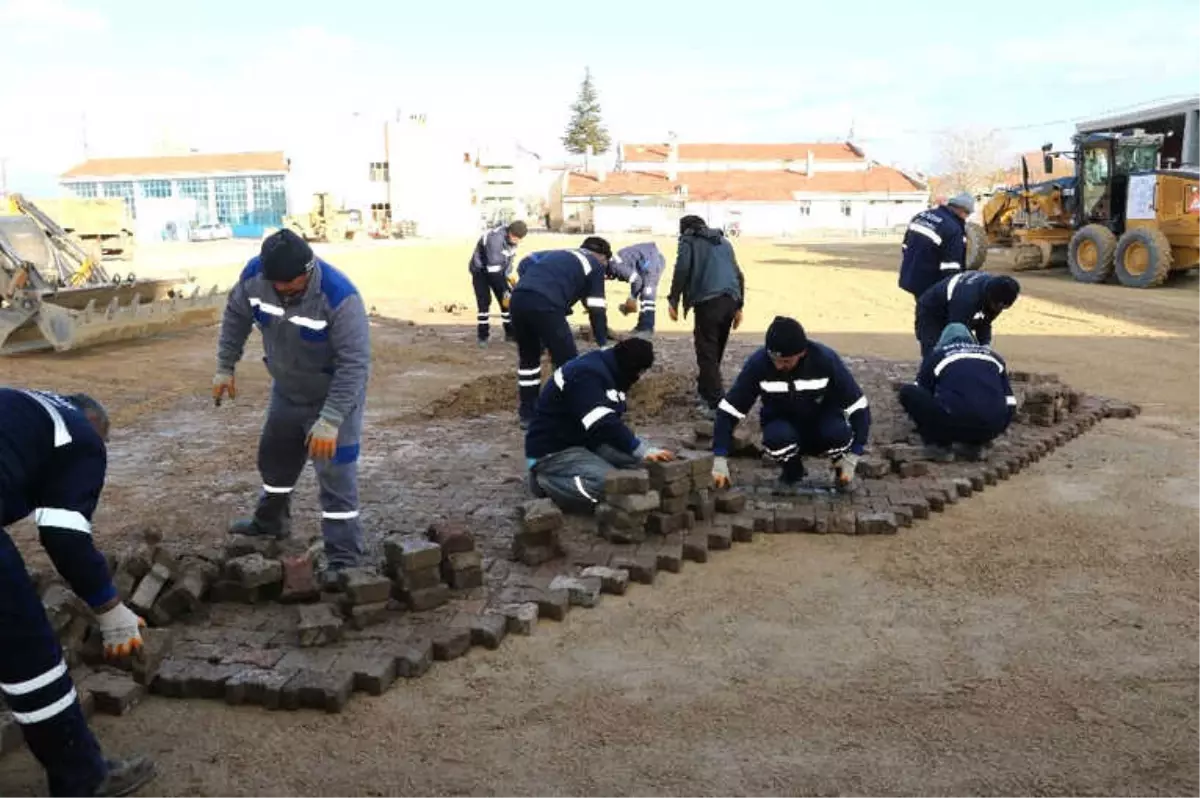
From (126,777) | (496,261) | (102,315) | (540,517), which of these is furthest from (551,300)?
(102,315)

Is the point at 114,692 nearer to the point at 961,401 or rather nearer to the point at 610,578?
the point at 610,578

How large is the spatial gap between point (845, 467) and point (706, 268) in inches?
102

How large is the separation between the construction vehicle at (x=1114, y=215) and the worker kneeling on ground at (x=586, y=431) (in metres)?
15.8

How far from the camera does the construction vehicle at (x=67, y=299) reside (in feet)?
37.5

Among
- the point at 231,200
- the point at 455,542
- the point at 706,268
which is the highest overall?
the point at 231,200

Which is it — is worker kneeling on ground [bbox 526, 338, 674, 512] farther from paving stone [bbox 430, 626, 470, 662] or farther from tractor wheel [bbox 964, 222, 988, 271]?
tractor wheel [bbox 964, 222, 988, 271]

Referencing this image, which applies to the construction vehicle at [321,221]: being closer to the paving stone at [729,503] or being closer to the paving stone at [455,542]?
the paving stone at [729,503]

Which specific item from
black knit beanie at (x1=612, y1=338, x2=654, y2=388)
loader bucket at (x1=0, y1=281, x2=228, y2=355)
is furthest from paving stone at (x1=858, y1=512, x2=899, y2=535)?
loader bucket at (x1=0, y1=281, x2=228, y2=355)

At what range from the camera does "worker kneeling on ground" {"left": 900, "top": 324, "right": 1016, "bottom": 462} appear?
6750mm

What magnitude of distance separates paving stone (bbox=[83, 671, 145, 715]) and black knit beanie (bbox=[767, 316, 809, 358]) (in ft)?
11.8

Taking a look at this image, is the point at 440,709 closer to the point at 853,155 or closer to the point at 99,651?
the point at 99,651

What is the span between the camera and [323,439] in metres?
4.48

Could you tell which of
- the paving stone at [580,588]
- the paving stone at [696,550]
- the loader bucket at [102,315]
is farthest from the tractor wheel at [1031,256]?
the paving stone at [580,588]

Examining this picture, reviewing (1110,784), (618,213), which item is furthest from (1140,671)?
(618,213)
